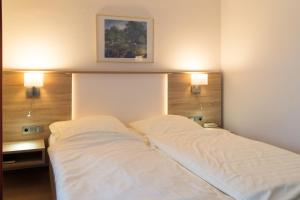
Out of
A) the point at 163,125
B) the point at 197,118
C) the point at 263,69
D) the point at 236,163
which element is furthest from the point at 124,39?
the point at 236,163

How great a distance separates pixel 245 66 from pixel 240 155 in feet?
5.23

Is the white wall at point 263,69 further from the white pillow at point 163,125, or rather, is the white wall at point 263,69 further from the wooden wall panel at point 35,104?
the wooden wall panel at point 35,104

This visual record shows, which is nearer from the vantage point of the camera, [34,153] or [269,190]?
[269,190]

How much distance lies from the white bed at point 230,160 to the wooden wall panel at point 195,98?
44cm

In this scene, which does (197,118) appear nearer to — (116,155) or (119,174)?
(116,155)

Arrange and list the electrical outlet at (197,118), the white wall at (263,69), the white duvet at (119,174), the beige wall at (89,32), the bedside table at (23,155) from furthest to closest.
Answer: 1. the electrical outlet at (197,118)
2. the beige wall at (89,32)
3. the white wall at (263,69)
4. the bedside table at (23,155)
5. the white duvet at (119,174)

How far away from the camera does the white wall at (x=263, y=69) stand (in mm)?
2893

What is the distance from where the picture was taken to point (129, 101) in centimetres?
347

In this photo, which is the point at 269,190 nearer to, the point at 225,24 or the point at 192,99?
the point at 192,99

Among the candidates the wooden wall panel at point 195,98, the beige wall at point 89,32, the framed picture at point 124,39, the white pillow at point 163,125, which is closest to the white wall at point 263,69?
the wooden wall panel at point 195,98

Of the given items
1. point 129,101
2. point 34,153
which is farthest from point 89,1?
point 34,153

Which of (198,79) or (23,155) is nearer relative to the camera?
(23,155)

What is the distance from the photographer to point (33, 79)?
295cm

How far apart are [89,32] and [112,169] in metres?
1.88
